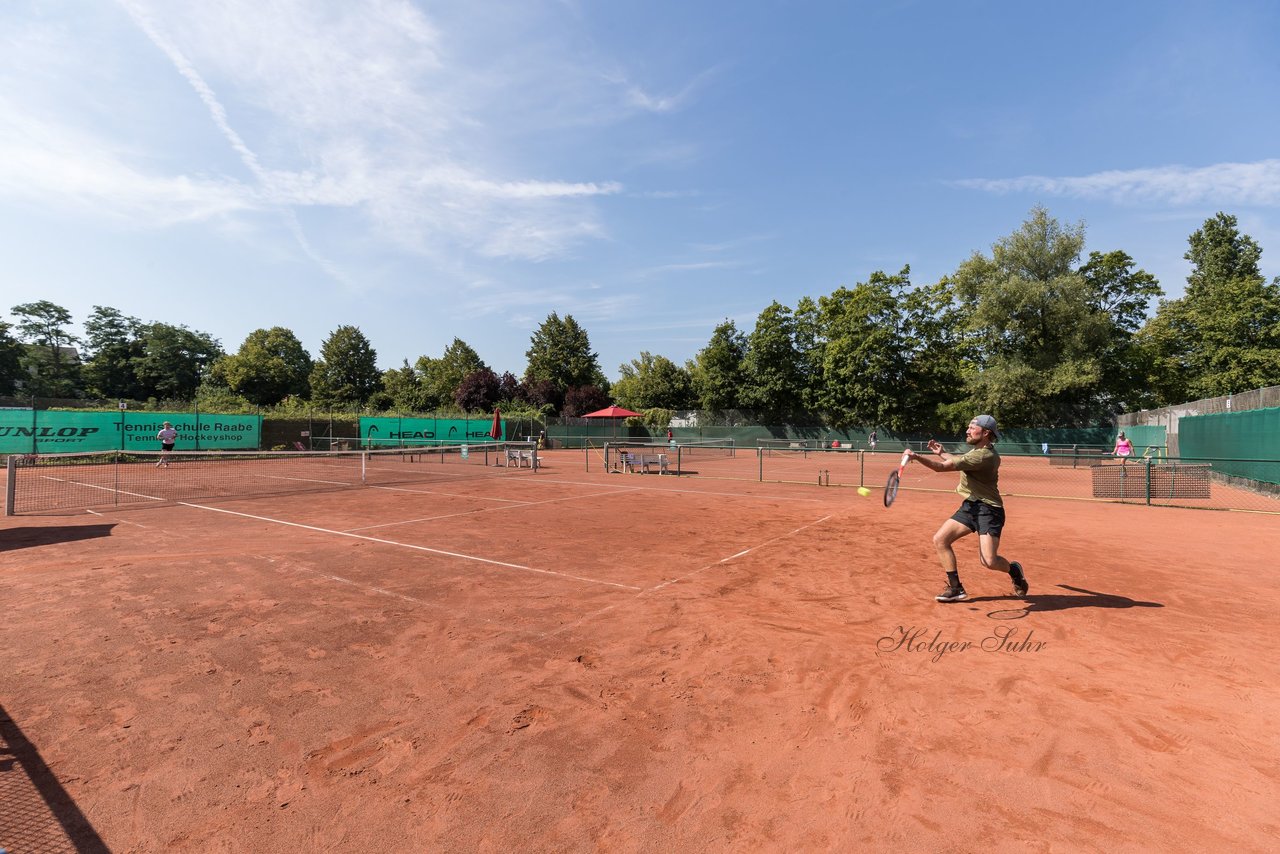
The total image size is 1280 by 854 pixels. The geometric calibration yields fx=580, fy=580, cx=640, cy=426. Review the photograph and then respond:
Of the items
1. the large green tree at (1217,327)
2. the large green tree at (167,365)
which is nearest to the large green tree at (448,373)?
the large green tree at (167,365)

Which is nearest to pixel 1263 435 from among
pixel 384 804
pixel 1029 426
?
pixel 384 804

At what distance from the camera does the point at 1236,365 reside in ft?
132

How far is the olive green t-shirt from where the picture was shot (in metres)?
6.04

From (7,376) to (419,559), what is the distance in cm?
7353

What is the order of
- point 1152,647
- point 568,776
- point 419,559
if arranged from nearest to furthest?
point 568,776
point 1152,647
point 419,559

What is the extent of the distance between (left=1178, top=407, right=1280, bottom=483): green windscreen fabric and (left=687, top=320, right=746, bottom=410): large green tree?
34.0 meters

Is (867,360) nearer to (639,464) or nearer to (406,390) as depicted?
(639,464)

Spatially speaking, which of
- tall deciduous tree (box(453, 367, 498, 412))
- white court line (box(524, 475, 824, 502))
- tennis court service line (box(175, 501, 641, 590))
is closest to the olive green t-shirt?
tennis court service line (box(175, 501, 641, 590))

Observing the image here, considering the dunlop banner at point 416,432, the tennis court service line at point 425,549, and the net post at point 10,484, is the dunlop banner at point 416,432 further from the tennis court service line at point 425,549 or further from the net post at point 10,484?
the tennis court service line at point 425,549

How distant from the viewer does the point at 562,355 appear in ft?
231

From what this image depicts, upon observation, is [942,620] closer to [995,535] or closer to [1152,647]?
[995,535]

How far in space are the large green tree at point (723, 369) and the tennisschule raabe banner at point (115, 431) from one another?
3697 centimetres

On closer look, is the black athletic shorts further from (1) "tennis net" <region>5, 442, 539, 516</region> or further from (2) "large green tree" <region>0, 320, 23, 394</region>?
(2) "large green tree" <region>0, 320, 23, 394</region>

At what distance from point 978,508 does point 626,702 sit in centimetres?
444
